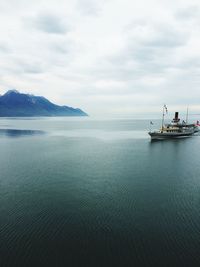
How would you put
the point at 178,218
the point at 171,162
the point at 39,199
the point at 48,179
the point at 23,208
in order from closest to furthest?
the point at 178,218 → the point at 23,208 → the point at 39,199 → the point at 48,179 → the point at 171,162

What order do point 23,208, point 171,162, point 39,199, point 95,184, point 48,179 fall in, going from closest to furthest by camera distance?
1. point 23,208
2. point 39,199
3. point 95,184
4. point 48,179
5. point 171,162

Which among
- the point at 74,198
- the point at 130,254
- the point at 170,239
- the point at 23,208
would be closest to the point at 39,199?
the point at 23,208

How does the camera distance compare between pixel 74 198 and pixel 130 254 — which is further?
pixel 74 198

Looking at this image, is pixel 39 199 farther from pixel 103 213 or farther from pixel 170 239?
pixel 170 239

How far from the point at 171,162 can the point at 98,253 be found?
46.7 m

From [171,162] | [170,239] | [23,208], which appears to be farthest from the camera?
[171,162]

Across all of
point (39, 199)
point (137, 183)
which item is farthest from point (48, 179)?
point (137, 183)

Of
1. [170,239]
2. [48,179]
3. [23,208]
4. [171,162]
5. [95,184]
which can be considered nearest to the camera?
[170,239]

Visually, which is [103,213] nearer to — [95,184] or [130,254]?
[130,254]

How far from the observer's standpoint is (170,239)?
22.7 m

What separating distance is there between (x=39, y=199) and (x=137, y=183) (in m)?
19.0

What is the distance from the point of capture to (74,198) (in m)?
33.8

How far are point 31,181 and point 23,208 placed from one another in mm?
12464

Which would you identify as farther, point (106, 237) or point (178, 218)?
point (178, 218)
